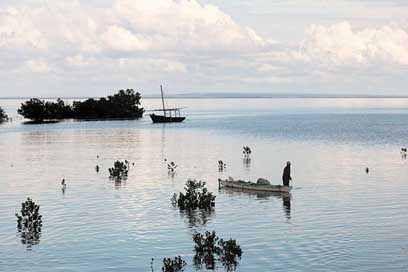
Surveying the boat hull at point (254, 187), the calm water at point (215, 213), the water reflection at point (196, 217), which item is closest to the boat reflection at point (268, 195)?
the calm water at point (215, 213)

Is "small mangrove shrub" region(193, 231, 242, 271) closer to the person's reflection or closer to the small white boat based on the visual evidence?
the person's reflection

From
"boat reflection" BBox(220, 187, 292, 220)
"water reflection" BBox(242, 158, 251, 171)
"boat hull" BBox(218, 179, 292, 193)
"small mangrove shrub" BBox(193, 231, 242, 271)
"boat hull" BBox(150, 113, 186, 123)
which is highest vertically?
"boat hull" BBox(150, 113, 186, 123)

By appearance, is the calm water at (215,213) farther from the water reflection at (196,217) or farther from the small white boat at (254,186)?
the small white boat at (254,186)

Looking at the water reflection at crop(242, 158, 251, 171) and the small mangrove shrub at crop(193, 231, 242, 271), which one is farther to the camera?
the water reflection at crop(242, 158, 251, 171)

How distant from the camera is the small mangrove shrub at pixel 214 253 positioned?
33.2 meters

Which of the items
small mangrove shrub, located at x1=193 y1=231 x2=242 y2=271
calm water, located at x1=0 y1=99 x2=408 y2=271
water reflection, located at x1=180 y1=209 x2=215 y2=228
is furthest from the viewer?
water reflection, located at x1=180 y1=209 x2=215 y2=228

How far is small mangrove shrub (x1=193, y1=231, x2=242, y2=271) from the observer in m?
33.2

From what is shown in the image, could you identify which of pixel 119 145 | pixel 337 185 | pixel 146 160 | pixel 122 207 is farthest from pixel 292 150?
pixel 122 207

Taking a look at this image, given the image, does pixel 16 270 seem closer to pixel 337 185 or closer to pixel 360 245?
pixel 360 245

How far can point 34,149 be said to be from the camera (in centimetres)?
10044

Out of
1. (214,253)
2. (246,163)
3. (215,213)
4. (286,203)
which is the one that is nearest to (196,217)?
(215,213)

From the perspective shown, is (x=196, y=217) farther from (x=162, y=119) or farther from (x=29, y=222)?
(x=162, y=119)

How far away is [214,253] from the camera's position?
3412 centimetres

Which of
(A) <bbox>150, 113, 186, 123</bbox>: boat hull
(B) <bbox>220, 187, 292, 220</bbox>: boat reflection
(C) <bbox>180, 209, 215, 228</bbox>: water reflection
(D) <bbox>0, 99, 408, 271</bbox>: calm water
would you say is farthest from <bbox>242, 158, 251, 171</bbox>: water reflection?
(A) <bbox>150, 113, 186, 123</bbox>: boat hull
